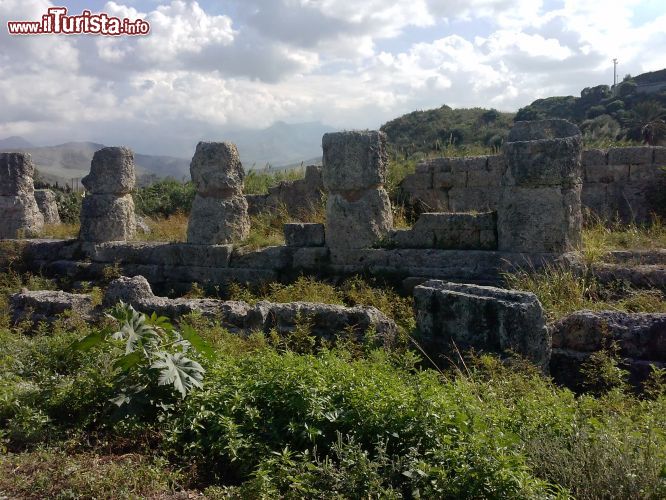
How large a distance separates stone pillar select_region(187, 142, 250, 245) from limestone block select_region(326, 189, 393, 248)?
6.51ft

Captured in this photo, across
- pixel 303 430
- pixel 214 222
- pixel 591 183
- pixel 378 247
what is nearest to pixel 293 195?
pixel 214 222

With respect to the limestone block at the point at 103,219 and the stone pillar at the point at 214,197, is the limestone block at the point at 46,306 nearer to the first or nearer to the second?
the stone pillar at the point at 214,197

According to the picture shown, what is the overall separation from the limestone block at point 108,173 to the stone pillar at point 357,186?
4467 mm

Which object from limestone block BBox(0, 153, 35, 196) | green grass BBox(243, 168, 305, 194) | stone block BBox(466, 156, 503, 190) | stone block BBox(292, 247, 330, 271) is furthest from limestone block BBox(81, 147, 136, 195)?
stone block BBox(466, 156, 503, 190)

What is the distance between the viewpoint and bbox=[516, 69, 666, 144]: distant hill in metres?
28.3

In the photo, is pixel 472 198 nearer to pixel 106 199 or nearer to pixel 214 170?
pixel 214 170

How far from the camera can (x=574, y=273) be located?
784 cm

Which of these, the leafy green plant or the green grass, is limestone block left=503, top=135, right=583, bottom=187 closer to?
the leafy green plant

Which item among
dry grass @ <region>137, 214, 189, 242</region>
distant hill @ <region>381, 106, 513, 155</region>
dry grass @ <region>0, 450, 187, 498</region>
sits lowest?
dry grass @ <region>0, 450, 187, 498</region>

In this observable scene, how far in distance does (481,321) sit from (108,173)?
8470 mm

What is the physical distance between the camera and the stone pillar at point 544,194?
8117 millimetres

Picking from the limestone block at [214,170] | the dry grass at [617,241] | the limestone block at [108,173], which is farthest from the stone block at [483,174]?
the limestone block at [108,173]

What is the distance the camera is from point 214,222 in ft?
34.6

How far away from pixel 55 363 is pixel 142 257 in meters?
5.41
